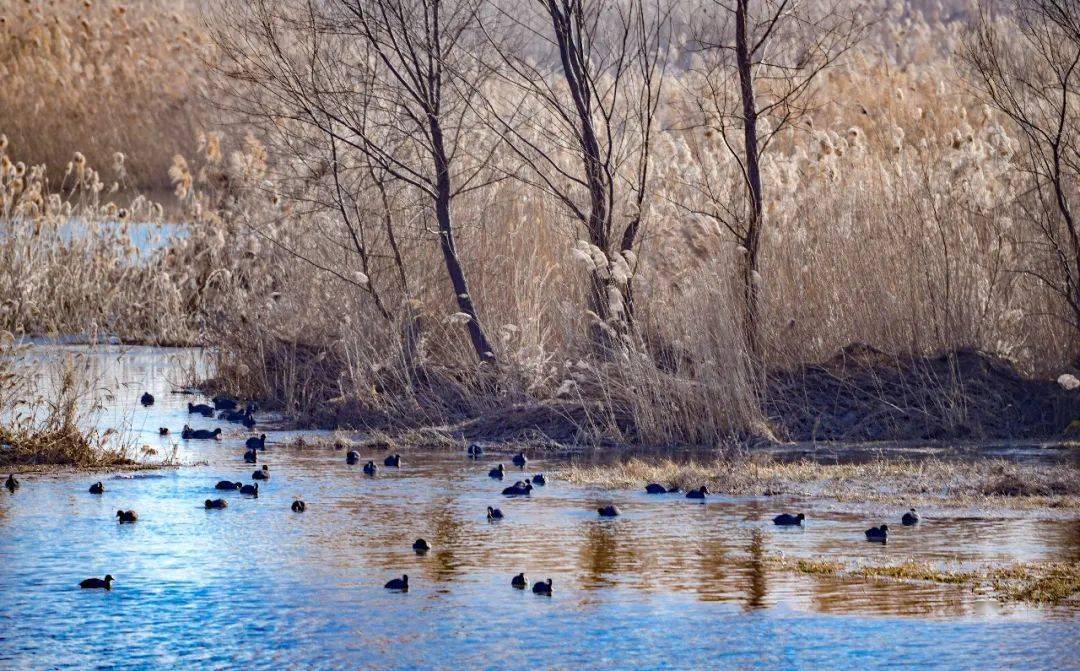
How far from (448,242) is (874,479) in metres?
4.78

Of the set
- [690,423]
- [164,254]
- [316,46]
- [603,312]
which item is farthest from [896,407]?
[164,254]

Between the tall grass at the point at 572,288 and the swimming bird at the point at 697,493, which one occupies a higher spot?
the tall grass at the point at 572,288

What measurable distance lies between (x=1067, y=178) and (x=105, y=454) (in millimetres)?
7649

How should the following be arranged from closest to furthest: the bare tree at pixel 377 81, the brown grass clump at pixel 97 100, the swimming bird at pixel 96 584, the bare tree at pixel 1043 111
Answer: the swimming bird at pixel 96 584 < the bare tree at pixel 1043 111 < the bare tree at pixel 377 81 < the brown grass clump at pixel 97 100

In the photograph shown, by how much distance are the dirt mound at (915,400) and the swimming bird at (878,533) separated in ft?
12.0

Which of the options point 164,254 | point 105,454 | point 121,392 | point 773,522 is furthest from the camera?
point 164,254

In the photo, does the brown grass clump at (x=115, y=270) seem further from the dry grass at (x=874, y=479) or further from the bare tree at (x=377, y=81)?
the dry grass at (x=874, y=479)

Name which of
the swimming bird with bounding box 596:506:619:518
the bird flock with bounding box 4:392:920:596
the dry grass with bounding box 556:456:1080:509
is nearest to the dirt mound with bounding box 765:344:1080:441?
the dry grass with bounding box 556:456:1080:509

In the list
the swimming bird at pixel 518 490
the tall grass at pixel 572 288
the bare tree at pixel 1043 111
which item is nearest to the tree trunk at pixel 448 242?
the tall grass at pixel 572 288

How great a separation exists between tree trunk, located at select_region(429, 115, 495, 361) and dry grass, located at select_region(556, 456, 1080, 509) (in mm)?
2856

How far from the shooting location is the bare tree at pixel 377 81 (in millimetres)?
12727

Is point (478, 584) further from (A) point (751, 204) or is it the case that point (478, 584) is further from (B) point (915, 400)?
(A) point (751, 204)

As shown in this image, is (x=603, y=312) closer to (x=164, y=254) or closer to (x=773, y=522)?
(x=773, y=522)

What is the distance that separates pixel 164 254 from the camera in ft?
57.1
